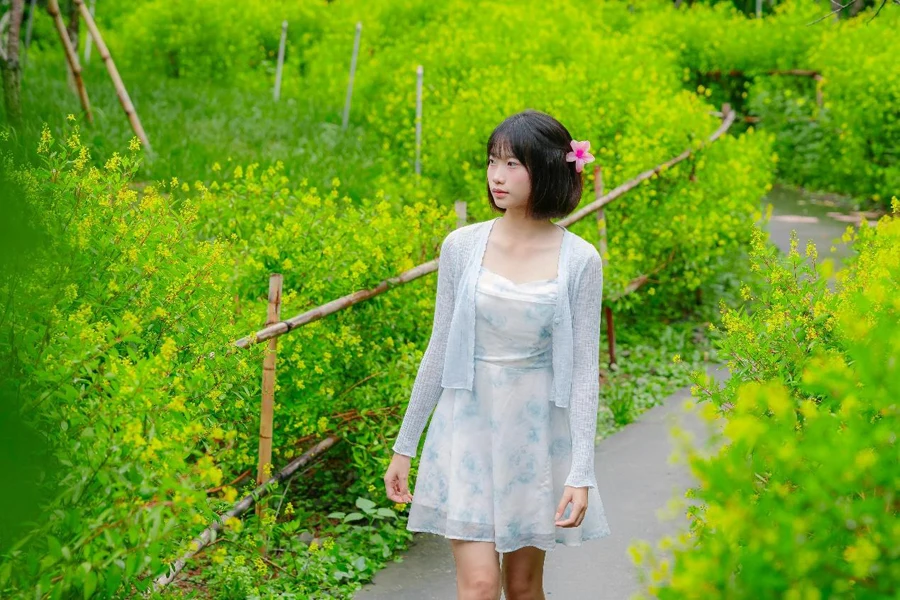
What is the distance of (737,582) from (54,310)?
69.1 inches

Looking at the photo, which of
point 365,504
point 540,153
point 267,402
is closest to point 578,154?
point 540,153

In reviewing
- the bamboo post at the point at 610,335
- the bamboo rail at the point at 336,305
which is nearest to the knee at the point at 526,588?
the bamboo rail at the point at 336,305

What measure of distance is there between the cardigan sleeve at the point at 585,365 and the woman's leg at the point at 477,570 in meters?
0.28

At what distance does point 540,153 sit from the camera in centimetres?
304

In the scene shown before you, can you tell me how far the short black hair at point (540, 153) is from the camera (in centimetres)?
304

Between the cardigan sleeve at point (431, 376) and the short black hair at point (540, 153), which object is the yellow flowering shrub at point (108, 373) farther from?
the short black hair at point (540, 153)

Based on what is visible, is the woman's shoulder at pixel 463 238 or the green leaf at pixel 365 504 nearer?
the woman's shoulder at pixel 463 238

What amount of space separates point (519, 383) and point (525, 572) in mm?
507

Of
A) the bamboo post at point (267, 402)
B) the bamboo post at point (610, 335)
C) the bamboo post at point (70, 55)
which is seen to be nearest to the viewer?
the bamboo post at point (267, 402)

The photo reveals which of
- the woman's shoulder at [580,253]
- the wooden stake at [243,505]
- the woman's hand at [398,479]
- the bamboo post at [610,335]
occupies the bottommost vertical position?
the bamboo post at [610,335]

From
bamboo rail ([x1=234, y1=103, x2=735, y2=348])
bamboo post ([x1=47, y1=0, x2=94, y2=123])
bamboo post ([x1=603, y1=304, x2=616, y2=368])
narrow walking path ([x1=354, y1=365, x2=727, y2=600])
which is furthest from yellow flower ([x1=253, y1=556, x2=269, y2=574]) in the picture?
bamboo post ([x1=47, y1=0, x2=94, y2=123])

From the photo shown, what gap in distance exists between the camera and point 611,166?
8414 millimetres

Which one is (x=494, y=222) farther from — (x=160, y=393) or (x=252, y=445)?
(x=252, y=445)

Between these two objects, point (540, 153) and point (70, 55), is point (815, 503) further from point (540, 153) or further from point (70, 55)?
point (70, 55)
